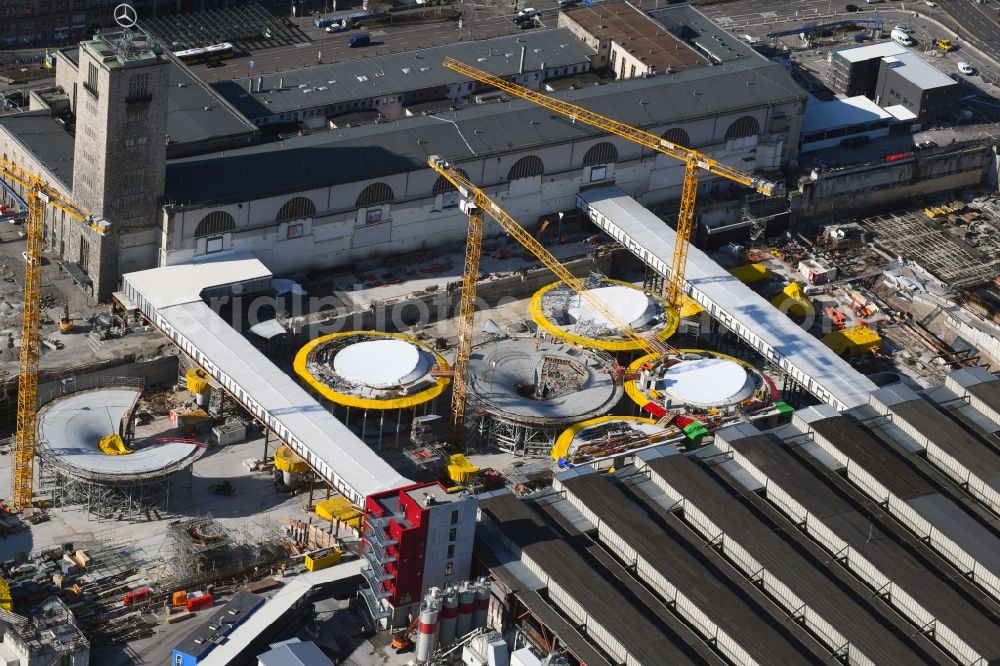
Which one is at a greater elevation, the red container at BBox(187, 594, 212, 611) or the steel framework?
the steel framework

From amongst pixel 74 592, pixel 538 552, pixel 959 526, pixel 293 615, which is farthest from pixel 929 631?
pixel 74 592

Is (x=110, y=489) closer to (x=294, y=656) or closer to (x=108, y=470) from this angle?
(x=108, y=470)

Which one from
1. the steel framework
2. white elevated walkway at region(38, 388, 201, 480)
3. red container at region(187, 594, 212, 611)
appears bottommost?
red container at region(187, 594, 212, 611)

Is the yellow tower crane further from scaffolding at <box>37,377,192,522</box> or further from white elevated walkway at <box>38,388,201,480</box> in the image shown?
white elevated walkway at <box>38,388,201,480</box>

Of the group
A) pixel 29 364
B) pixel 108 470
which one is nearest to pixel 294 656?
pixel 108 470

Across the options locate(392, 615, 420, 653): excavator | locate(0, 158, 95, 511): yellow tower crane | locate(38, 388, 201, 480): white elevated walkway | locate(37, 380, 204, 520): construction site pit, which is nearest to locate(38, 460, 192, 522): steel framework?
locate(37, 380, 204, 520): construction site pit

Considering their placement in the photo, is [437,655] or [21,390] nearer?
[437,655]

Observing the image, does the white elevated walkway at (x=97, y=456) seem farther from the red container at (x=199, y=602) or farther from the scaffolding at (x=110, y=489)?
the red container at (x=199, y=602)

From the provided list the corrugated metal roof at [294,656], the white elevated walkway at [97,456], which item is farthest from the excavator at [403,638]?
the white elevated walkway at [97,456]

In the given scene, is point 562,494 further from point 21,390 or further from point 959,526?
point 21,390
